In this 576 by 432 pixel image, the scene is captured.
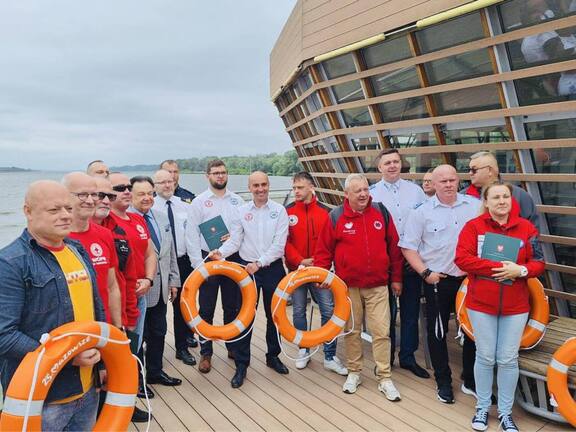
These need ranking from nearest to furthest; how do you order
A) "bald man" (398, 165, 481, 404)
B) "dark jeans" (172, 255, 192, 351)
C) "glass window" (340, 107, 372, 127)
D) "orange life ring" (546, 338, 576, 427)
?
"orange life ring" (546, 338, 576, 427) → "bald man" (398, 165, 481, 404) → "dark jeans" (172, 255, 192, 351) → "glass window" (340, 107, 372, 127)

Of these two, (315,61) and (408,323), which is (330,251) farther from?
(315,61)

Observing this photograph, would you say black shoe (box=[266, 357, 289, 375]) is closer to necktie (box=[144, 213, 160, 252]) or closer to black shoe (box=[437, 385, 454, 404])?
black shoe (box=[437, 385, 454, 404])

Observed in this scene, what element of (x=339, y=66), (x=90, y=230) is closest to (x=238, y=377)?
(x=90, y=230)

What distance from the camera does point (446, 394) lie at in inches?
135

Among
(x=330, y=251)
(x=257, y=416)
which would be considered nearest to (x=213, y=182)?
(x=330, y=251)

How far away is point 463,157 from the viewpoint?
4.75m

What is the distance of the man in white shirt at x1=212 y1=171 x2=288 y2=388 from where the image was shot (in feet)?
12.8

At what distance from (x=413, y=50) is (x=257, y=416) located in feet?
12.8

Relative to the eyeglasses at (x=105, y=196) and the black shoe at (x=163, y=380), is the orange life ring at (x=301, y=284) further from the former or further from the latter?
the eyeglasses at (x=105, y=196)

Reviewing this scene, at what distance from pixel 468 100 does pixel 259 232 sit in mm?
2541

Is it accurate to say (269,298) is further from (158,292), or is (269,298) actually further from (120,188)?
(120,188)

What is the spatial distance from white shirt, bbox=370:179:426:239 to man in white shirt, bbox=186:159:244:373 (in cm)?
145

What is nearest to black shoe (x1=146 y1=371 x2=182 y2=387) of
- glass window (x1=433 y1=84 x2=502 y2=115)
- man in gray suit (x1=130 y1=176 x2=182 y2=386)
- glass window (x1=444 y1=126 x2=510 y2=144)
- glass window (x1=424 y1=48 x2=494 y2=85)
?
man in gray suit (x1=130 y1=176 x2=182 y2=386)

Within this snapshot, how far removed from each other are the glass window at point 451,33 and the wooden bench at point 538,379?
278 cm
